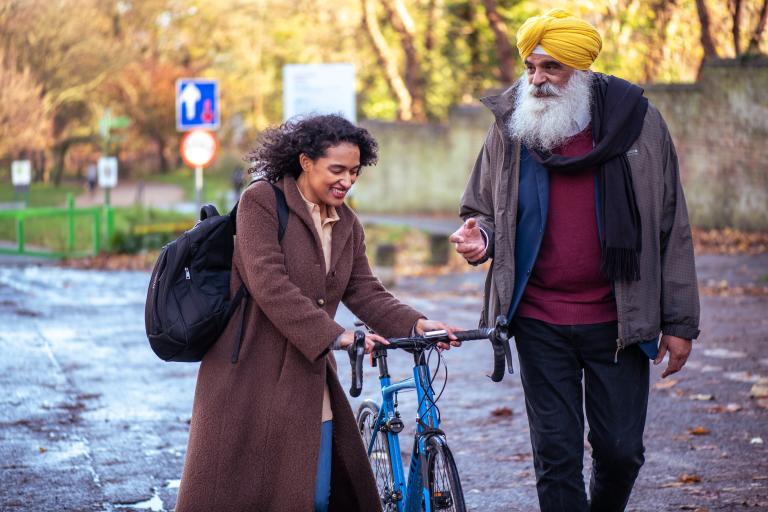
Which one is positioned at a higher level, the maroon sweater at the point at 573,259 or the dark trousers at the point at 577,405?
the maroon sweater at the point at 573,259

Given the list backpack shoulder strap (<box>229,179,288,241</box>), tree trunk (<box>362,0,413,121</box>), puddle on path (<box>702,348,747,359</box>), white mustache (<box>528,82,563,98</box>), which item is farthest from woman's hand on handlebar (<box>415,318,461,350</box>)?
tree trunk (<box>362,0,413,121</box>)

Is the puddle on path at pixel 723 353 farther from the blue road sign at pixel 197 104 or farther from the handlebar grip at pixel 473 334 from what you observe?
the blue road sign at pixel 197 104

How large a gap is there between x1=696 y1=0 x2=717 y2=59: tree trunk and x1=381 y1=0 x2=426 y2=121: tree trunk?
35.3 ft

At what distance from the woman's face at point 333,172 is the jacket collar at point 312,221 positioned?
0.07 metres

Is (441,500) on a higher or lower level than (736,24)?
lower

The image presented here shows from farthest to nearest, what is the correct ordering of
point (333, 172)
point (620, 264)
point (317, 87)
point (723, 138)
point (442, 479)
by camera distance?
point (317, 87), point (723, 138), point (333, 172), point (620, 264), point (442, 479)

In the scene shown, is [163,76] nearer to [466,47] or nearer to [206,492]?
[466,47]

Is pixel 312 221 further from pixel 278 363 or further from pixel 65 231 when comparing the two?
pixel 65 231

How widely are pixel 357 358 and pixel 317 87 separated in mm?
18767

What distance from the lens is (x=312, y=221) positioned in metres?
4.46

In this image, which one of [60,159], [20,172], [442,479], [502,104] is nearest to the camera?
[442,479]

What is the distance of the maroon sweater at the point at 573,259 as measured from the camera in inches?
174

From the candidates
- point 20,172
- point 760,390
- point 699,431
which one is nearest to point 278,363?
point 699,431

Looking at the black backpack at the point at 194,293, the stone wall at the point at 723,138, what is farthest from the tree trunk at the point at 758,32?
the black backpack at the point at 194,293
